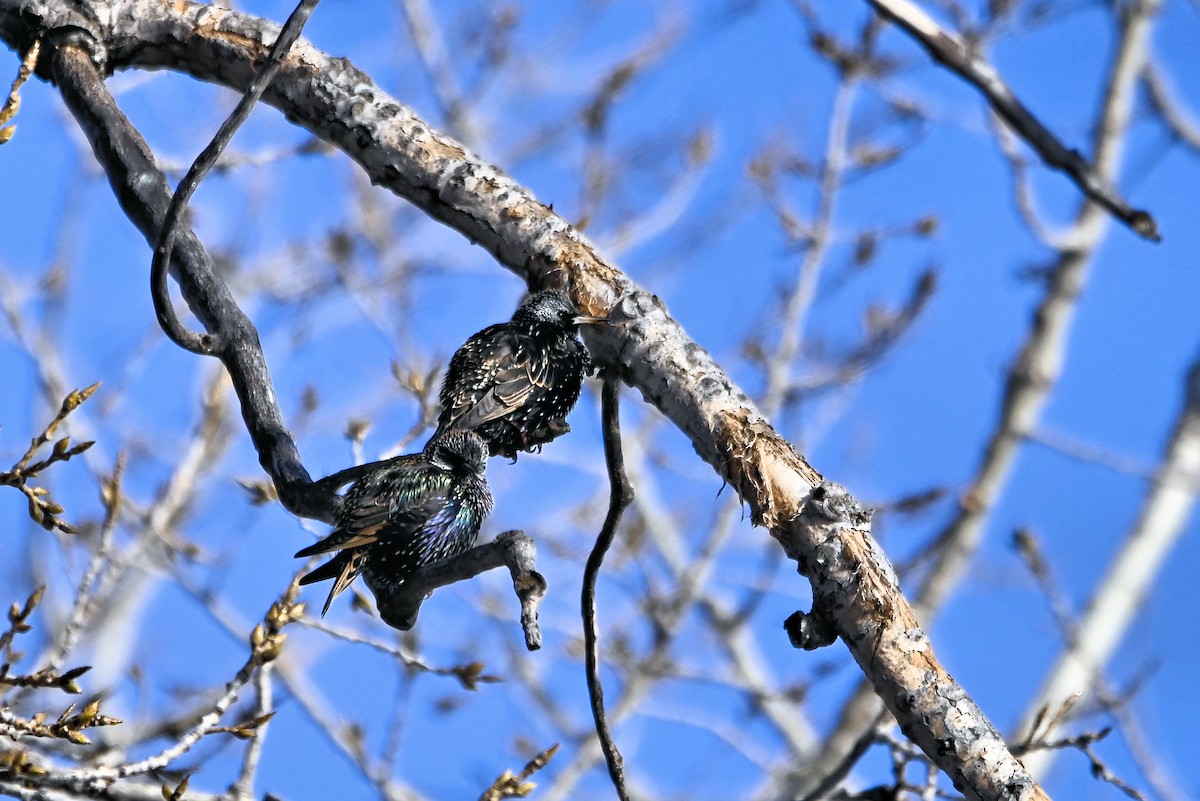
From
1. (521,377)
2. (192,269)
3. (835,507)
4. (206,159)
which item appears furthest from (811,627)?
(192,269)

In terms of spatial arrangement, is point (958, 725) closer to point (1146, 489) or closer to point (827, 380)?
point (827, 380)

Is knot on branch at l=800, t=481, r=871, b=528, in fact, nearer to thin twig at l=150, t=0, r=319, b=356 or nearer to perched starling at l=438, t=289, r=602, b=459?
perched starling at l=438, t=289, r=602, b=459

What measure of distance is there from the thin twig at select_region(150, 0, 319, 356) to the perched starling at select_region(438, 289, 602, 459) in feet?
1.98

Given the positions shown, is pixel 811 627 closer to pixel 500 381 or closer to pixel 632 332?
pixel 632 332

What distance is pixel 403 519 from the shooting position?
2.18m

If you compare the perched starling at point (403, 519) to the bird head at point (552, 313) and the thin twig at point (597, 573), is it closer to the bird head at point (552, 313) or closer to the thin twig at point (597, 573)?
the thin twig at point (597, 573)

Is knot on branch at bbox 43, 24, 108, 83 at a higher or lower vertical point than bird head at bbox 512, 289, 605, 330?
higher

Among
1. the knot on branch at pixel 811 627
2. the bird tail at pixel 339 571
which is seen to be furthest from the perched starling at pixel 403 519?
the knot on branch at pixel 811 627

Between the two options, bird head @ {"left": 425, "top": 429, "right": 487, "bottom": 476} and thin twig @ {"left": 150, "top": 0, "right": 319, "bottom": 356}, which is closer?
thin twig @ {"left": 150, "top": 0, "right": 319, "bottom": 356}

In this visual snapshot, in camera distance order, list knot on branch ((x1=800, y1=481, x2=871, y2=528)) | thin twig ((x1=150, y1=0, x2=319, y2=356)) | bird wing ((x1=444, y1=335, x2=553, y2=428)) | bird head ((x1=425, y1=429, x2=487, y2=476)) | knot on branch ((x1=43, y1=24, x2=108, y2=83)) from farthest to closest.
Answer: knot on branch ((x1=43, y1=24, x2=108, y2=83)) < bird wing ((x1=444, y1=335, x2=553, y2=428)) < bird head ((x1=425, y1=429, x2=487, y2=476)) < knot on branch ((x1=800, y1=481, x2=871, y2=528)) < thin twig ((x1=150, y1=0, x2=319, y2=356))

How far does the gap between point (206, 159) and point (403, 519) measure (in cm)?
69

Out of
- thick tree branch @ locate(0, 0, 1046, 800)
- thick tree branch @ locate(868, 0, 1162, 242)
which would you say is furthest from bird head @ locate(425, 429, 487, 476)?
thick tree branch @ locate(868, 0, 1162, 242)

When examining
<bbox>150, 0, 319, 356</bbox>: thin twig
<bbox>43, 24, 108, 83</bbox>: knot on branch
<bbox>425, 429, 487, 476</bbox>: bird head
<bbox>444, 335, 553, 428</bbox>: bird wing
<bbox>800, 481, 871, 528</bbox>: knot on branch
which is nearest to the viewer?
<bbox>150, 0, 319, 356</bbox>: thin twig

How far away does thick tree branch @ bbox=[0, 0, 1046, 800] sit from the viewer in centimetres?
211
